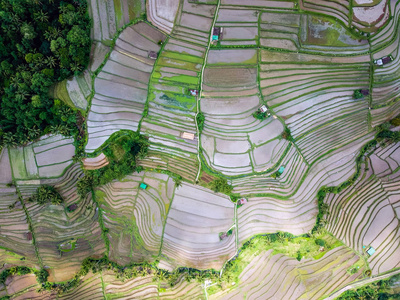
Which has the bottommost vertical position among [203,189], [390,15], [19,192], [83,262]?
[83,262]

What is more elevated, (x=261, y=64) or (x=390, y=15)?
(x=390, y=15)

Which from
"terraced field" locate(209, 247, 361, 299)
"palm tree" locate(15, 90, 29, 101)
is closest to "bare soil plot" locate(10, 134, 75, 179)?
"palm tree" locate(15, 90, 29, 101)

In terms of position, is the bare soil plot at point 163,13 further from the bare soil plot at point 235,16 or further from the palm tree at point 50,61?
the palm tree at point 50,61

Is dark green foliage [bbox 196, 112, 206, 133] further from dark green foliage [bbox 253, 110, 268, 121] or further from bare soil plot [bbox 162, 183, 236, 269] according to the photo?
bare soil plot [bbox 162, 183, 236, 269]

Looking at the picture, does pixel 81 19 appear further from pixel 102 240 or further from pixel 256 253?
pixel 256 253

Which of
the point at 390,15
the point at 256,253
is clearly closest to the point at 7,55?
the point at 256,253

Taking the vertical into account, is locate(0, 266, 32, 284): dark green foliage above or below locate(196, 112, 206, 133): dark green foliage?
below
